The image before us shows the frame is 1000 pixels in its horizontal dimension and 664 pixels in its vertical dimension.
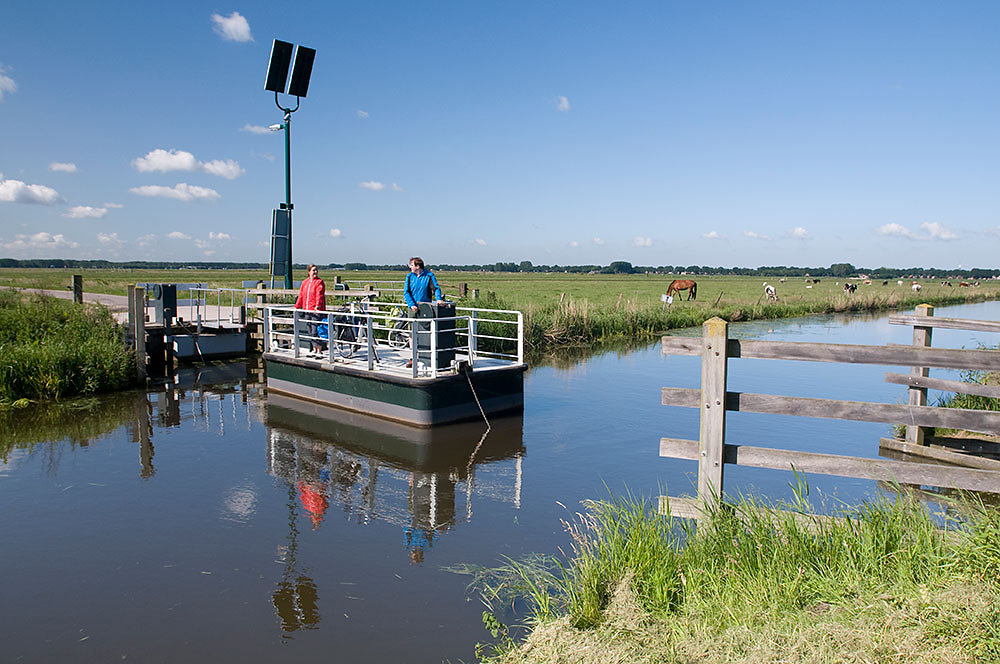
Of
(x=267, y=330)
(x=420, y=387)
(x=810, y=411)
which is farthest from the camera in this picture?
(x=267, y=330)

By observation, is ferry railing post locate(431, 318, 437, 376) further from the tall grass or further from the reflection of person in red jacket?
the tall grass

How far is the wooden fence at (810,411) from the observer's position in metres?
4.79

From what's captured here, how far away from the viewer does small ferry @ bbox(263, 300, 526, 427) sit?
11609 mm

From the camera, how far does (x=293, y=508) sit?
768 cm

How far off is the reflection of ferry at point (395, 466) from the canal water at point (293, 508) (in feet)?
0.13

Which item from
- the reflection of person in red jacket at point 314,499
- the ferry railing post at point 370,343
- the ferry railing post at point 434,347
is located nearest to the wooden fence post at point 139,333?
the ferry railing post at point 370,343

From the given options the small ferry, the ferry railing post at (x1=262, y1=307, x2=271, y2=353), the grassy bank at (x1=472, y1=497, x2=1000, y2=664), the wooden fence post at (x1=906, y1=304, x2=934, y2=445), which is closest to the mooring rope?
the small ferry

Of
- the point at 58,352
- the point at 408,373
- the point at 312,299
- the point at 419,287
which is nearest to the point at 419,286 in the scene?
the point at 419,287

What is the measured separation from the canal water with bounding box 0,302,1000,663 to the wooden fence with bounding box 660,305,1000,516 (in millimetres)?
2069

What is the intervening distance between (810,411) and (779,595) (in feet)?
4.65

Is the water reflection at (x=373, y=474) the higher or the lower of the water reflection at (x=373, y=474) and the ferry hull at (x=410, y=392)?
the lower

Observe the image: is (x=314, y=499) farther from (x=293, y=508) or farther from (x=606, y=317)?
(x=606, y=317)

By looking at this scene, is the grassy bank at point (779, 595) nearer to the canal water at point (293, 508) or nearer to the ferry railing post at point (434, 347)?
the canal water at point (293, 508)

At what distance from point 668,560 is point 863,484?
16.9ft
